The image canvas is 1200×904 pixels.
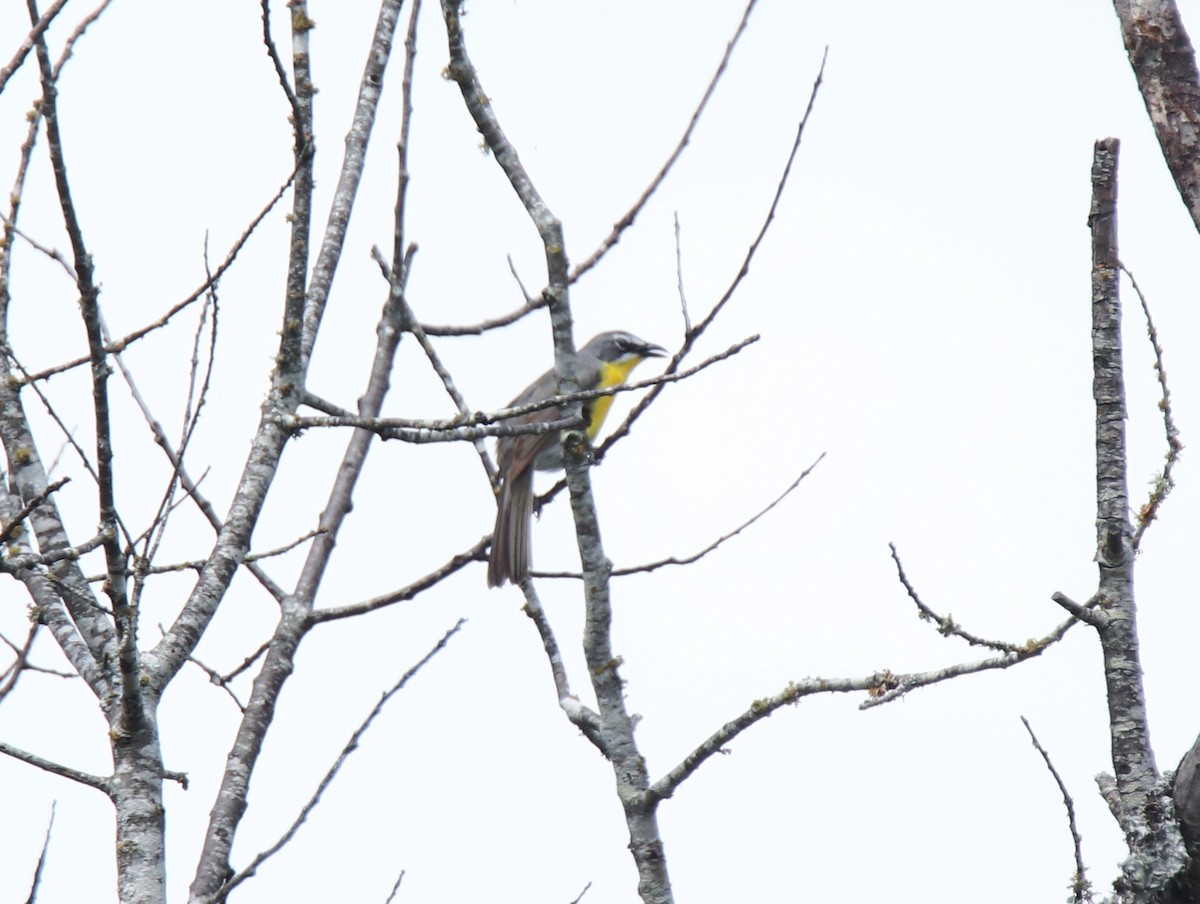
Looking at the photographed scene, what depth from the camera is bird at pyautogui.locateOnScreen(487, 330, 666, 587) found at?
6402 mm

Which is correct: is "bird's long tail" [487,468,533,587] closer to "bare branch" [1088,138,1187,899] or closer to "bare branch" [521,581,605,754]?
"bare branch" [521,581,605,754]

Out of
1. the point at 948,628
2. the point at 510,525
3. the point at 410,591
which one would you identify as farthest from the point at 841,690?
the point at 510,525

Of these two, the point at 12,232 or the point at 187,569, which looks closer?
the point at 187,569

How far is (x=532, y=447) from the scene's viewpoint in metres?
7.54

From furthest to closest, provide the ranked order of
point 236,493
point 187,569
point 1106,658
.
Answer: point 236,493 < point 187,569 < point 1106,658

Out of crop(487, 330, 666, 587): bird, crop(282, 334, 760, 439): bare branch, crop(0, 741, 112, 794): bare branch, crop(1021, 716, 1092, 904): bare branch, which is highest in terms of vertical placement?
crop(487, 330, 666, 587): bird

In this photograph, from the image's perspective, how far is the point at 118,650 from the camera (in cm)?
298

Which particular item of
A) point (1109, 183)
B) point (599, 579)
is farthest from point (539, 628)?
point (1109, 183)

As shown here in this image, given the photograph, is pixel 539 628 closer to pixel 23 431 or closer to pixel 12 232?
Result: pixel 23 431

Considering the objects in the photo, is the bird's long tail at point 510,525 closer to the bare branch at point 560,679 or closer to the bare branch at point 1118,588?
the bare branch at point 560,679

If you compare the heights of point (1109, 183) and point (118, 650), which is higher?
point (1109, 183)

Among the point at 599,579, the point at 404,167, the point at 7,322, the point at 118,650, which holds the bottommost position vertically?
the point at 118,650

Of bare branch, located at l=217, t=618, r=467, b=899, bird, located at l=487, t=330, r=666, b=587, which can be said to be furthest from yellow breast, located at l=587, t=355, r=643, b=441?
bare branch, located at l=217, t=618, r=467, b=899

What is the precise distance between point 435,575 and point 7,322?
1628mm
